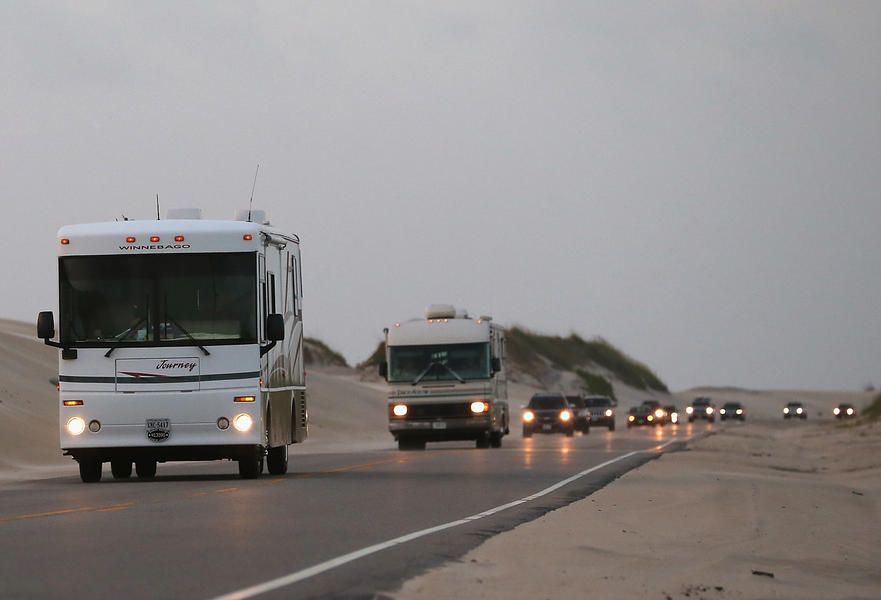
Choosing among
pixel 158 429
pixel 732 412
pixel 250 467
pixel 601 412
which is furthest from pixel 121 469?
pixel 732 412

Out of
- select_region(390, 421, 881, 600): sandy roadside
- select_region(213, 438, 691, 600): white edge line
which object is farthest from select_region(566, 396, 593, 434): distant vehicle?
select_region(213, 438, 691, 600): white edge line

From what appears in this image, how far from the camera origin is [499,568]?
43.8 feet

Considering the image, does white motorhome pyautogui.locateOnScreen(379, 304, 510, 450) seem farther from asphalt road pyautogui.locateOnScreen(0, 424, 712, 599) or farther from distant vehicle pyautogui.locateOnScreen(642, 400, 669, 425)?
distant vehicle pyautogui.locateOnScreen(642, 400, 669, 425)

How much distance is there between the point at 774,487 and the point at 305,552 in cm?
1371

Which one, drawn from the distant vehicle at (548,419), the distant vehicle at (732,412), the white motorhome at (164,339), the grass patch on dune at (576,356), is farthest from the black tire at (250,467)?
the grass patch on dune at (576,356)

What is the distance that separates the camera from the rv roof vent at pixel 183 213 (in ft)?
88.8

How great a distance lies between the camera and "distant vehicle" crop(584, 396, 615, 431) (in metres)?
85.2

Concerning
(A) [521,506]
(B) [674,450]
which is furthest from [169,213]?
(B) [674,450]

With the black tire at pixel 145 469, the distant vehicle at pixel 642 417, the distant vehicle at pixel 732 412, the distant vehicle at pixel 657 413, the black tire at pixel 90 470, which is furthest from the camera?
the distant vehicle at pixel 732 412

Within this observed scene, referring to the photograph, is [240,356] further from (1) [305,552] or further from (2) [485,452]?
(2) [485,452]

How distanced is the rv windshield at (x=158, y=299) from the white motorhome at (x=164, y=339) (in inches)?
0.6

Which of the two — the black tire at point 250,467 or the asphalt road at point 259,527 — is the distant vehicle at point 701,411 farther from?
the black tire at point 250,467

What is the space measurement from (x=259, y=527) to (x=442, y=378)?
2714 cm

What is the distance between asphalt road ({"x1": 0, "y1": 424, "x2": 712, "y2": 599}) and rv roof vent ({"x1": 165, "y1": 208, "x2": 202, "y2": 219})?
4.10 meters
